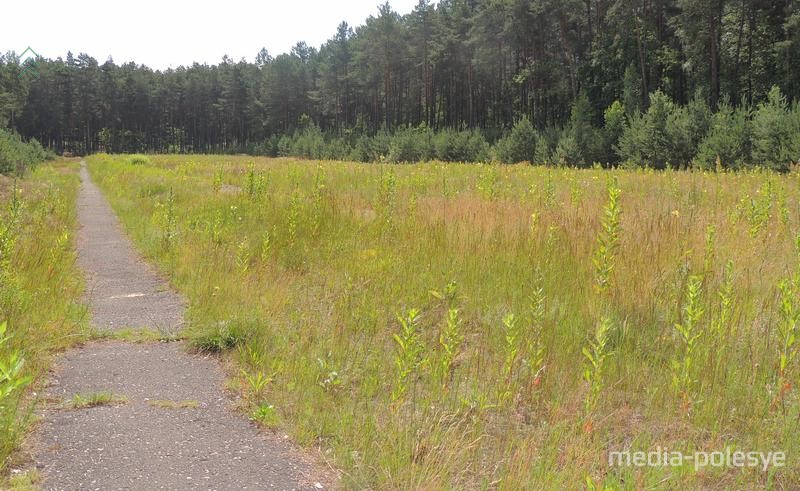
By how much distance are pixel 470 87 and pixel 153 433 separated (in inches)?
2242

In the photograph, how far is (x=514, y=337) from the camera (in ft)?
10.5

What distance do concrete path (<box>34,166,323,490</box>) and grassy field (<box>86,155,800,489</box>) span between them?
8.5 inches

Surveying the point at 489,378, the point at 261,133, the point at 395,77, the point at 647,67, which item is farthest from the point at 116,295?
the point at 261,133

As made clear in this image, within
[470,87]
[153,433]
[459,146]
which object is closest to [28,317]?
[153,433]

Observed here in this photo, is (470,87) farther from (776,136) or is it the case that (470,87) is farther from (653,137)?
(776,136)

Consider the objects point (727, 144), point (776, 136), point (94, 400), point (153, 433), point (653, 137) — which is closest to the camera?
point (153, 433)

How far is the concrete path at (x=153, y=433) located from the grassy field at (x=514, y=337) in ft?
0.71

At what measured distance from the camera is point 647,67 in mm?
44656

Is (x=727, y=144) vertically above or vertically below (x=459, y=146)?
below

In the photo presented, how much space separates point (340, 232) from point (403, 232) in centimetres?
99

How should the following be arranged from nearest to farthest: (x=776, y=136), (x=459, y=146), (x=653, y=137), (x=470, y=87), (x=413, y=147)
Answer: (x=776, y=136)
(x=653, y=137)
(x=459, y=146)
(x=413, y=147)
(x=470, y=87)

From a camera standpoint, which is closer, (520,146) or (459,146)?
(520,146)

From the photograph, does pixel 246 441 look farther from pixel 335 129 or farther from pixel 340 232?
pixel 335 129

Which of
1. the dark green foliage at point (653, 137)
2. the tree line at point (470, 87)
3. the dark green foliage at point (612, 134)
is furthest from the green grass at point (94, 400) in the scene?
the dark green foliage at point (612, 134)
